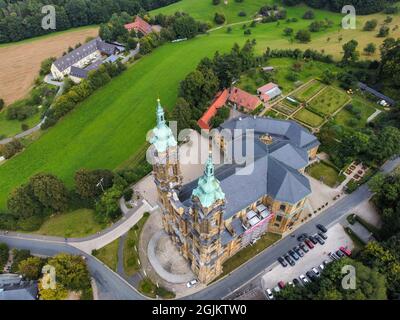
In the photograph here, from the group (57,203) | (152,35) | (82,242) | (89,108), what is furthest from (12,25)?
(82,242)

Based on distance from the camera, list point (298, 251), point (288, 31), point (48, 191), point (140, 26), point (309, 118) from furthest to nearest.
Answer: point (140, 26) → point (288, 31) → point (309, 118) → point (48, 191) → point (298, 251)

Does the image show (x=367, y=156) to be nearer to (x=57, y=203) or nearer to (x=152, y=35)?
(x=57, y=203)

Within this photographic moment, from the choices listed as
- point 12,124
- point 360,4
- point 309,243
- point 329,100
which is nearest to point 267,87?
point 329,100

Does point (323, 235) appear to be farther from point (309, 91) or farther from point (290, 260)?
point (309, 91)

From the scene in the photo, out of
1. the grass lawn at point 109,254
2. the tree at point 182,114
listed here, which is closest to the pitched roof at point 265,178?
the grass lawn at point 109,254

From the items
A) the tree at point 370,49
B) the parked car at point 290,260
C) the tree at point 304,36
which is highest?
the tree at point 304,36

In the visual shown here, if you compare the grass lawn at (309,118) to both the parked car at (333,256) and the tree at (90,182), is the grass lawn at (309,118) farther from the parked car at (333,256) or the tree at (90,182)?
the tree at (90,182)

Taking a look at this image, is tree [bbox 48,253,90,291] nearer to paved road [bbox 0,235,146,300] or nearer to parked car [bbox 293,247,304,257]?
paved road [bbox 0,235,146,300]
